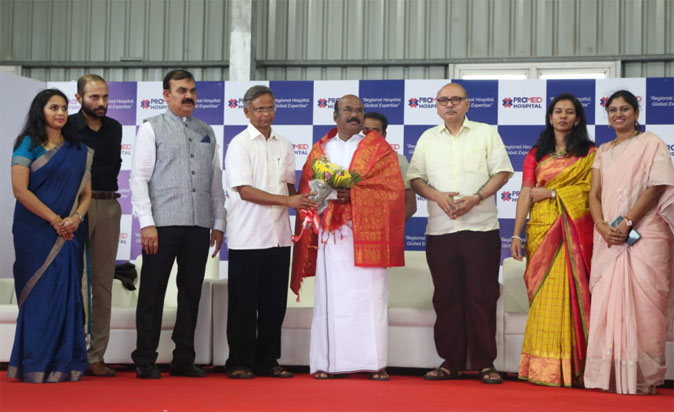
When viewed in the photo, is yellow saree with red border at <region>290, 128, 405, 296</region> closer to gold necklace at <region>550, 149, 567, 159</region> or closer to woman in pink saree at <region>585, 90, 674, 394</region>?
gold necklace at <region>550, 149, 567, 159</region>

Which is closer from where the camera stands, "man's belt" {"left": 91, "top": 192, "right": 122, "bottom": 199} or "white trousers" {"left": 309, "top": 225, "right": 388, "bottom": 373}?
"white trousers" {"left": 309, "top": 225, "right": 388, "bottom": 373}

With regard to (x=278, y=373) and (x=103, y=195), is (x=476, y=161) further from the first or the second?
(x=103, y=195)

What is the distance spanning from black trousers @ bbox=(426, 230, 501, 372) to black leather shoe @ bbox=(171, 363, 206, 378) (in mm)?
1303

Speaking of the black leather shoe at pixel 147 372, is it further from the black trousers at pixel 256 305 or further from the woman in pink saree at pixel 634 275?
the woman in pink saree at pixel 634 275

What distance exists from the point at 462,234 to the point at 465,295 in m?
0.34

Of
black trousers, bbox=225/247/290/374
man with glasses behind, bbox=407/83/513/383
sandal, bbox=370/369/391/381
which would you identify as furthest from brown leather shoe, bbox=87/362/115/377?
man with glasses behind, bbox=407/83/513/383

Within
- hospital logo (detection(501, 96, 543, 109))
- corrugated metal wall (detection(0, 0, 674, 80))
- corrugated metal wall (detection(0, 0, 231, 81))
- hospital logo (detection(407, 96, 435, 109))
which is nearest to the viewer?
hospital logo (detection(501, 96, 543, 109))

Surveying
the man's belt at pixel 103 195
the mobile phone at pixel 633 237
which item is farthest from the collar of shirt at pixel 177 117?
the mobile phone at pixel 633 237

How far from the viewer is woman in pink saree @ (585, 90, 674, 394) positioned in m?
4.05

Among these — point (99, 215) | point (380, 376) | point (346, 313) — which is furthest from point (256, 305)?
point (99, 215)

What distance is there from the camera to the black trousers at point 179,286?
4.33 m

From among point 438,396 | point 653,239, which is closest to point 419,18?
point 653,239

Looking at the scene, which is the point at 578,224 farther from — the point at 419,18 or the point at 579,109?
the point at 419,18

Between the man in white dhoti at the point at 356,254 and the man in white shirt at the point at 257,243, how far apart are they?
185 mm
